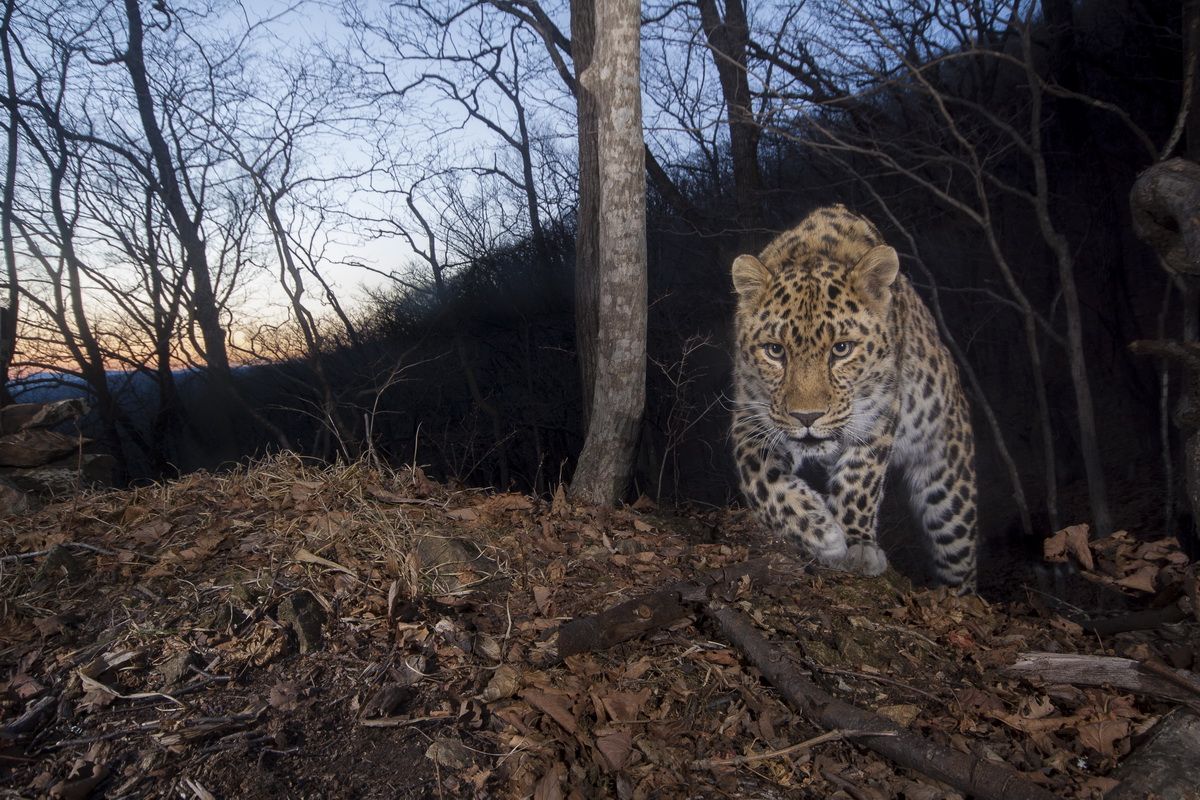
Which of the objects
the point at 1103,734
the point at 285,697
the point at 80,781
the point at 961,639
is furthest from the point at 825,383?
the point at 80,781

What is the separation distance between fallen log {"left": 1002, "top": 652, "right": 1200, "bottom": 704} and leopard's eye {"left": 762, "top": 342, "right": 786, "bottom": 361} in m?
2.35

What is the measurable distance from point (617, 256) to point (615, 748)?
372cm

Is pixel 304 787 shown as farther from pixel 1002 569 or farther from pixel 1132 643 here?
pixel 1002 569

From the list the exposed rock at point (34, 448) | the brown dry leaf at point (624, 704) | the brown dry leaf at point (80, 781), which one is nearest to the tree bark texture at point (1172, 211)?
the brown dry leaf at point (624, 704)

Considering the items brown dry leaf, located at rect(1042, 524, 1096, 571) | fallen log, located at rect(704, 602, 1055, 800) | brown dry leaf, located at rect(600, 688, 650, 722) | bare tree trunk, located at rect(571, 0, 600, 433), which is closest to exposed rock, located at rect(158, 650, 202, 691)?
brown dry leaf, located at rect(600, 688, 650, 722)

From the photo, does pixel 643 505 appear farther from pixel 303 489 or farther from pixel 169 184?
pixel 169 184

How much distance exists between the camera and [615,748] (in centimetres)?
258

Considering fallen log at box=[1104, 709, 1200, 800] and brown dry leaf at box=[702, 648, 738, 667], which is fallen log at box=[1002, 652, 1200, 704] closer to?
fallen log at box=[1104, 709, 1200, 800]

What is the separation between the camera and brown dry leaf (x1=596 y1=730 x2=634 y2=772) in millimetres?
2533

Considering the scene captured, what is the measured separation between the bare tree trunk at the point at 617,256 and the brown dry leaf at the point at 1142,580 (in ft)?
10.5

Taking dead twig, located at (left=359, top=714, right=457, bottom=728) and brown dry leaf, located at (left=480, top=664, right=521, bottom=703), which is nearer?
dead twig, located at (left=359, top=714, right=457, bottom=728)

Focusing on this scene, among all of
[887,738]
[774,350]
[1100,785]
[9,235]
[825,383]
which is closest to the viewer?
[1100,785]

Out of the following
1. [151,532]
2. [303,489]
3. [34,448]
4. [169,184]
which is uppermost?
[169,184]

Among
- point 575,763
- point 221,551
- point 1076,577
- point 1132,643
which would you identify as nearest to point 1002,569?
point 1076,577
